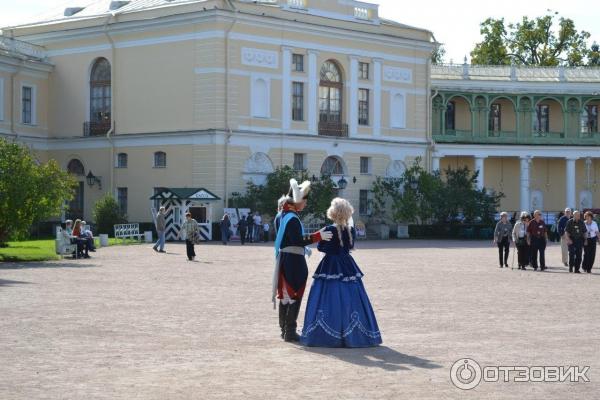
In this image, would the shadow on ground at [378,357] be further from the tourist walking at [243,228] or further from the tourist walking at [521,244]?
the tourist walking at [243,228]

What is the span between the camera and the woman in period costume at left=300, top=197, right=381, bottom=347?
551 inches

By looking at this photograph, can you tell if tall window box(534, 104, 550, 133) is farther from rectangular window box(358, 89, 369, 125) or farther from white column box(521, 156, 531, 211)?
rectangular window box(358, 89, 369, 125)

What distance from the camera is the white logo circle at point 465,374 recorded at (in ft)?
36.4

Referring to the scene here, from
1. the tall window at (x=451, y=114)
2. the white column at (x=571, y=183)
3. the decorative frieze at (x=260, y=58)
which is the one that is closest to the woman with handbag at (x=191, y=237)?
the decorative frieze at (x=260, y=58)

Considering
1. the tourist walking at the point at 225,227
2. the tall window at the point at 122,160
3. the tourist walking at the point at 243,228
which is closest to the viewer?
the tourist walking at the point at 225,227

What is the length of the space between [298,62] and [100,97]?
343 inches

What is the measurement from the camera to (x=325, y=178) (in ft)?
165

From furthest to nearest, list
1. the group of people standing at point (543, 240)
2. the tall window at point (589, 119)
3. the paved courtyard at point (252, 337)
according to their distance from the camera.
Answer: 1. the tall window at point (589, 119)
2. the group of people standing at point (543, 240)
3. the paved courtyard at point (252, 337)

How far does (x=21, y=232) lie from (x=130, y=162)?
19.9 metres

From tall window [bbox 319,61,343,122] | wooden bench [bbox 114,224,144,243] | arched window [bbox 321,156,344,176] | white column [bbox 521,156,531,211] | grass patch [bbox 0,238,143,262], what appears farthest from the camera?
white column [bbox 521,156,531,211]

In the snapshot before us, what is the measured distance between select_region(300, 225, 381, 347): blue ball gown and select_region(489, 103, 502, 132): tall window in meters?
53.4

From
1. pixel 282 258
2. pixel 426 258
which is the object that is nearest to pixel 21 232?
pixel 426 258

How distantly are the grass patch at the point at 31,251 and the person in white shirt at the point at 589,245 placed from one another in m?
13.6

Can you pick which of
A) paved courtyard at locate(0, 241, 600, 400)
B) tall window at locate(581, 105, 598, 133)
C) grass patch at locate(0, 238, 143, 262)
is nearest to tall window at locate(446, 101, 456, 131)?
tall window at locate(581, 105, 598, 133)
